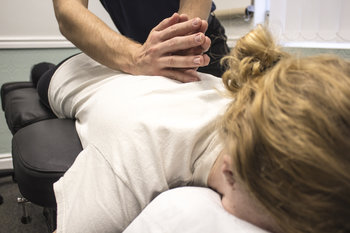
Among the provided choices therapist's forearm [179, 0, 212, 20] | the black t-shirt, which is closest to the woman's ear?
therapist's forearm [179, 0, 212, 20]

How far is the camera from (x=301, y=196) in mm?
362

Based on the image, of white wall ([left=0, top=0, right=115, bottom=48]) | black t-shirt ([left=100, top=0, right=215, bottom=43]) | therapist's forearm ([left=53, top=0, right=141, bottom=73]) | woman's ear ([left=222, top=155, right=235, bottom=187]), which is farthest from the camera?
white wall ([left=0, top=0, right=115, bottom=48])

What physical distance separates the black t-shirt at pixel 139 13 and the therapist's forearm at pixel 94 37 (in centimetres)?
31

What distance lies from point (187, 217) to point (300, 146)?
181 millimetres

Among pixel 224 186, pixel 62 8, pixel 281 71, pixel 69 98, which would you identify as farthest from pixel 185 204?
pixel 62 8

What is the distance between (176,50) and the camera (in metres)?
0.72

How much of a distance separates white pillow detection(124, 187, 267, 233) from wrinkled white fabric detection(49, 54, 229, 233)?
0.04 m

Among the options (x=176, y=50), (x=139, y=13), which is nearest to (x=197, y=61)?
(x=176, y=50)

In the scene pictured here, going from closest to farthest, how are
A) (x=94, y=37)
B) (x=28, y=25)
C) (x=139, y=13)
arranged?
(x=94, y=37) → (x=139, y=13) → (x=28, y=25)

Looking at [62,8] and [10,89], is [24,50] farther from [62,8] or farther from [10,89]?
[62,8]

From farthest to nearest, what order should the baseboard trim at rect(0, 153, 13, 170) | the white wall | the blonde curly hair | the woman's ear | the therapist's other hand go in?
the baseboard trim at rect(0, 153, 13, 170), the white wall, the therapist's other hand, the woman's ear, the blonde curly hair

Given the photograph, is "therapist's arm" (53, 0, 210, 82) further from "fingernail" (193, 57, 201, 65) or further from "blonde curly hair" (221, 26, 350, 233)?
"blonde curly hair" (221, 26, 350, 233)

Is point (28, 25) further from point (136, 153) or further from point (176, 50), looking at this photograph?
point (136, 153)

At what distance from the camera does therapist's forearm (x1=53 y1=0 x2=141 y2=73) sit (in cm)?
81
